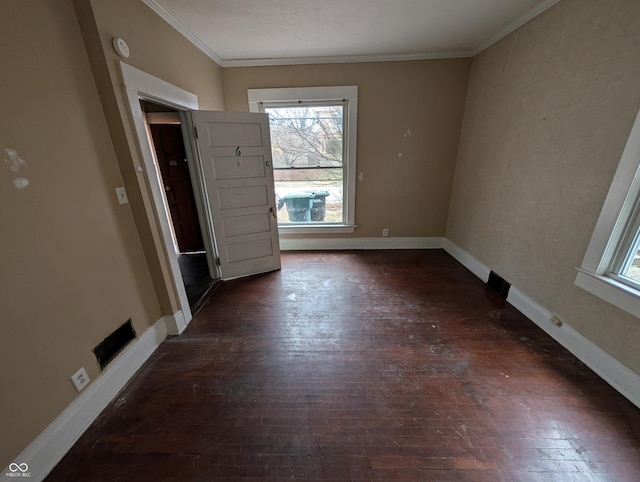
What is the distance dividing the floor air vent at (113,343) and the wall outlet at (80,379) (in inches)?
4.1

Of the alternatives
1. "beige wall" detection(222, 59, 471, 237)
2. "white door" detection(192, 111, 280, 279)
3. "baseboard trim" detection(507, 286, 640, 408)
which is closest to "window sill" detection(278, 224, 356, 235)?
"beige wall" detection(222, 59, 471, 237)

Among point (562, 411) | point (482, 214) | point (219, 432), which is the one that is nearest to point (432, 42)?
point (482, 214)

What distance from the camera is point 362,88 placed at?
3174 mm

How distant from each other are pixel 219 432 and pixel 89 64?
7.71 feet

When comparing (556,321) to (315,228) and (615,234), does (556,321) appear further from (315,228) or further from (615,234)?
(315,228)

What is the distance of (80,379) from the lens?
1.38 m

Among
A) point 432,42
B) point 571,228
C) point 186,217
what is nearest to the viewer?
point 571,228

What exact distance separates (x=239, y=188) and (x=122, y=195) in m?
1.29

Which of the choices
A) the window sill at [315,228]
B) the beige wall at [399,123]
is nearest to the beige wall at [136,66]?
the beige wall at [399,123]

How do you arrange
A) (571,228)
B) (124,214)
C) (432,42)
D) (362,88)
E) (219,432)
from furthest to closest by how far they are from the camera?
(362,88) < (432,42) < (571,228) < (124,214) < (219,432)

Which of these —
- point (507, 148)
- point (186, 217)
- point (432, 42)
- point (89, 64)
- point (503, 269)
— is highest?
point (432, 42)

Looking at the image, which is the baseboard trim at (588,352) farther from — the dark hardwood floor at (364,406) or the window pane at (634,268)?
the window pane at (634,268)

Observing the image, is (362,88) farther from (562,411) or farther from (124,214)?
(562,411)

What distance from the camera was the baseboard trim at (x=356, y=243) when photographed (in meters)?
3.85
